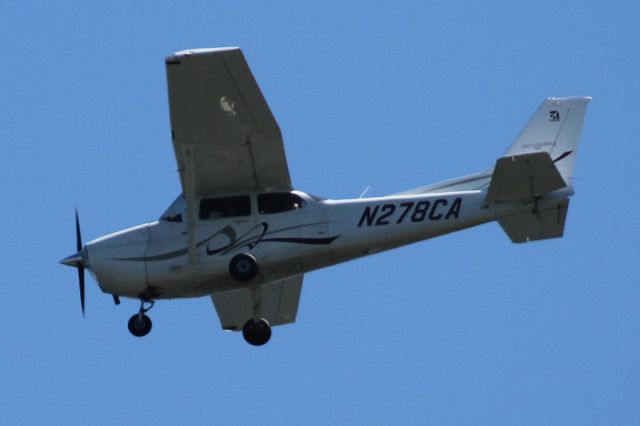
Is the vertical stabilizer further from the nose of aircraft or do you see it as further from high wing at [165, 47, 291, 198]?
the nose of aircraft

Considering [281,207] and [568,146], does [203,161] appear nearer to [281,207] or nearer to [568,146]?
[281,207]

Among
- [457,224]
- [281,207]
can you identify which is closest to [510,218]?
[457,224]

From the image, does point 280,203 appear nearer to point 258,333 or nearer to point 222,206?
point 222,206

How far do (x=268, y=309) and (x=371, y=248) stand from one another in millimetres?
3368

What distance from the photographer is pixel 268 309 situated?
26406mm

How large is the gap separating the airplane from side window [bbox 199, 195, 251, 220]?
0.01 meters

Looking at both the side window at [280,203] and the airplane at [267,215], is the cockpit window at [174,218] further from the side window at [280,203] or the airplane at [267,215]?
the side window at [280,203]

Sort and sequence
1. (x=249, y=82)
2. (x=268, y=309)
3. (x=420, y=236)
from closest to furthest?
(x=249, y=82)
(x=420, y=236)
(x=268, y=309)

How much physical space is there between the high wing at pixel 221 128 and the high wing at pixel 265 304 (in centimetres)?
271

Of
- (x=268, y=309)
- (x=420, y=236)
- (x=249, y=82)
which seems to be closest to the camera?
(x=249, y=82)

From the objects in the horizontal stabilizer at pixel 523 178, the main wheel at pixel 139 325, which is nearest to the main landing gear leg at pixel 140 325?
the main wheel at pixel 139 325

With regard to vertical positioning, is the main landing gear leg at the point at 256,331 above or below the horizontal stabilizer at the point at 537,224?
below

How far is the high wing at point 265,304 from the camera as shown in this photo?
26.2m

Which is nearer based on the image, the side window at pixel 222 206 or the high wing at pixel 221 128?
the high wing at pixel 221 128
